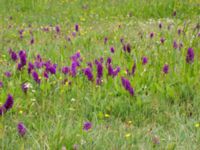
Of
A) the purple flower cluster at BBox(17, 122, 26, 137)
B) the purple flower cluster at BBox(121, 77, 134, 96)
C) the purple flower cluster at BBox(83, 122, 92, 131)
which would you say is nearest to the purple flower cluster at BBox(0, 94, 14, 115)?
the purple flower cluster at BBox(17, 122, 26, 137)

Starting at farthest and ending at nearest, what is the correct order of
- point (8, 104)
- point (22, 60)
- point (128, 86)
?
point (22, 60) → point (128, 86) → point (8, 104)

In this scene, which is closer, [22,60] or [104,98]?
[104,98]

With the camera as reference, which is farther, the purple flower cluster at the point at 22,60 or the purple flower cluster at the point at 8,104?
the purple flower cluster at the point at 22,60

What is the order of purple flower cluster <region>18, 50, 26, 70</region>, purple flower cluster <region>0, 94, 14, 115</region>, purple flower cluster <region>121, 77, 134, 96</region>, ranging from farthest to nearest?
purple flower cluster <region>18, 50, 26, 70</region> < purple flower cluster <region>121, 77, 134, 96</region> < purple flower cluster <region>0, 94, 14, 115</region>

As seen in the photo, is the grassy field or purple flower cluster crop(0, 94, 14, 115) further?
purple flower cluster crop(0, 94, 14, 115)

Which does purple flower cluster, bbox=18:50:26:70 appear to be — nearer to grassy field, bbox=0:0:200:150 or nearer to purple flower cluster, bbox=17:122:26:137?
grassy field, bbox=0:0:200:150

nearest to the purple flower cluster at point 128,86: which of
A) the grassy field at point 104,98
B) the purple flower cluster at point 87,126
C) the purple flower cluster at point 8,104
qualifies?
the grassy field at point 104,98

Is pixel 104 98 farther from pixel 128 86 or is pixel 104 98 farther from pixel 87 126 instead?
pixel 87 126

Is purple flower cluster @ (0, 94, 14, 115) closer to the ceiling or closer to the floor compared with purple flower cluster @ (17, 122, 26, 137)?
closer to the ceiling

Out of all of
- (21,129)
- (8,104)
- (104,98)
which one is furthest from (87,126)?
(104,98)

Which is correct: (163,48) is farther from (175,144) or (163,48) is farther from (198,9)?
(198,9)

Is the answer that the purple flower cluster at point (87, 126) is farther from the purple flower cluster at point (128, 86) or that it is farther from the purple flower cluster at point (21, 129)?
the purple flower cluster at point (128, 86)

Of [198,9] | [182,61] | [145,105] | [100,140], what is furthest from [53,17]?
[100,140]

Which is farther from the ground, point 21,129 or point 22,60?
point 22,60
